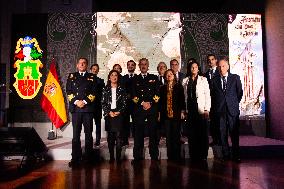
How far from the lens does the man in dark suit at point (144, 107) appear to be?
14.6 ft

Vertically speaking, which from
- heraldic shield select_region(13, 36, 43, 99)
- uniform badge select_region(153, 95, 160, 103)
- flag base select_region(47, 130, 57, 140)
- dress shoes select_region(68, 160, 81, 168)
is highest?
heraldic shield select_region(13, 36, 43, 99)

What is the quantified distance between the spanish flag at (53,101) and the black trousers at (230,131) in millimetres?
3801

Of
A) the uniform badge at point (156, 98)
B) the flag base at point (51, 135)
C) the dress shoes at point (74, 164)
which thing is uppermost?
the uniform badge at point (156, 98)

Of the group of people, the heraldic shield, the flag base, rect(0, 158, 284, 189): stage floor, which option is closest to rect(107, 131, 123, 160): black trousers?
the group of people

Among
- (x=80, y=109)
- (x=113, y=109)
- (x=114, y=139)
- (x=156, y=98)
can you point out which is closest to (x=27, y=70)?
(x=80, y=109)

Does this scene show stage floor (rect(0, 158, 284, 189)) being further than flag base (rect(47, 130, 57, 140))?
No

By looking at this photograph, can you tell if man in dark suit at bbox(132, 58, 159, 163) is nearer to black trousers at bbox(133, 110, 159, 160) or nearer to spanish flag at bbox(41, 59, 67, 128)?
black trousers at bbox(133, 110, 159, 160)

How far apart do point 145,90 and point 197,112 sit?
2.89 feet

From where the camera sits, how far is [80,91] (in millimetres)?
4414

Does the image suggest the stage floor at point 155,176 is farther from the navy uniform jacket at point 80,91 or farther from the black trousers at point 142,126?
the navy uniform jacket at point 80,91

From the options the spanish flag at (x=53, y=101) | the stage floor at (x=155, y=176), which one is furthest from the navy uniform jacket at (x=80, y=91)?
the spanish flag at (x=53, y=101)

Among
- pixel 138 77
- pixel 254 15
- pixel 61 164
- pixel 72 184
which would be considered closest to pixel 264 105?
pixel 254 15

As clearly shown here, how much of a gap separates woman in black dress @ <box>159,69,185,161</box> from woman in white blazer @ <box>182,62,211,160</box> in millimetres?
158

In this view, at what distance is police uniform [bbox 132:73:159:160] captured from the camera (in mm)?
4469
